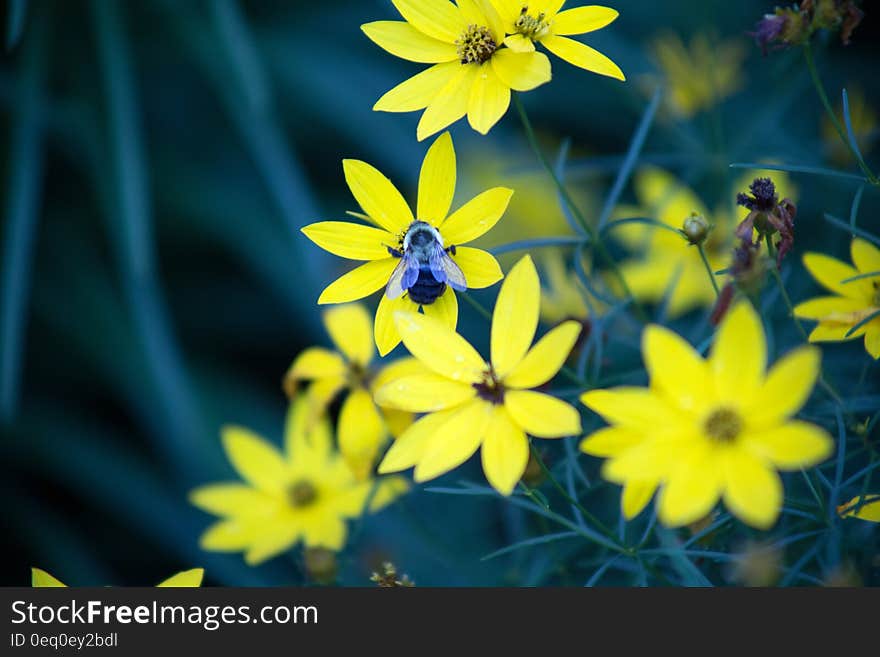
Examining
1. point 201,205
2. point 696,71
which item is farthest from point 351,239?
A: point 201,205

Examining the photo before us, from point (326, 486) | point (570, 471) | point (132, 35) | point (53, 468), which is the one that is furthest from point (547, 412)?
point (132, 35)

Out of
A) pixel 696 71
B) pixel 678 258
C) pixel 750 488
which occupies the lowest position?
pixel 750 488

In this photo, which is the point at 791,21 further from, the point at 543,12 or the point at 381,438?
the point at 381,438

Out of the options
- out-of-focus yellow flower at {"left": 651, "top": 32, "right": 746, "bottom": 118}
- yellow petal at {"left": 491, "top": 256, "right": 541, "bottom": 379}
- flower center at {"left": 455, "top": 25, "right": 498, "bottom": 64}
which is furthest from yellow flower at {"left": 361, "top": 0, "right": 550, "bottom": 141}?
out-of-focus yellow flower at {"left": 651, "top": 32, "right": 746, "bottom": 118}

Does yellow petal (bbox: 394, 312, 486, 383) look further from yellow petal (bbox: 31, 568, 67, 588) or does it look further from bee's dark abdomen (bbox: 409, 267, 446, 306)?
yellow petal (bbox: 31, 568, 67, 588)

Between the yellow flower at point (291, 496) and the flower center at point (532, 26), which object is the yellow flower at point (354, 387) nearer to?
the yellow flower at point (291, 496)

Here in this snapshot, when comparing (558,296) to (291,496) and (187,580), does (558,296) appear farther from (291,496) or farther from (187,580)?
(187,580)
